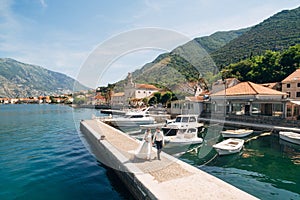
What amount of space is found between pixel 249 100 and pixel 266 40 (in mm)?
76701

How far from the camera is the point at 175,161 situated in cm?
795

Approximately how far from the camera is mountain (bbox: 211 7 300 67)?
77188mm

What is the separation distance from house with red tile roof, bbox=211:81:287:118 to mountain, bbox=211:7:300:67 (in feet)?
162

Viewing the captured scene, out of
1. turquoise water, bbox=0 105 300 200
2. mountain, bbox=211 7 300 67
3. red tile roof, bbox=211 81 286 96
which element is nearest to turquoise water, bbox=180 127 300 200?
turquoise water, bbox=0 105 300 200

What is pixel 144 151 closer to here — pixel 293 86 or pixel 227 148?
pixel 227 148

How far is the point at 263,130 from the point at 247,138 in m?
3.35

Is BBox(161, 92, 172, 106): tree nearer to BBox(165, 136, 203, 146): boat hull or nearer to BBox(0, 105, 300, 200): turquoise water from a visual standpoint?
BBox(165, 136, 203, 146): boat hull

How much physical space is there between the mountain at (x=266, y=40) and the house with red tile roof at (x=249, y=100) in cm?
4948

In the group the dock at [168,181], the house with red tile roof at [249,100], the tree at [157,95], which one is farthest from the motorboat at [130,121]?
the dock at [168,181]

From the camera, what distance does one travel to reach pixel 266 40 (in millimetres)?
85812

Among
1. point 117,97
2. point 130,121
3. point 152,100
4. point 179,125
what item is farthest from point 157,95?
point 179,125

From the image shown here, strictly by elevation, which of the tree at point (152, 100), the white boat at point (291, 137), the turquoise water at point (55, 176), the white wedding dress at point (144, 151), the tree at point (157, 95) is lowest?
the turquoise water at point (55, 176)

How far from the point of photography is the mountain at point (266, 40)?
77188 mm

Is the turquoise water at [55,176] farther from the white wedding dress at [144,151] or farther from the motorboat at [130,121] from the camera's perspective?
the motorboat at [130,121]
